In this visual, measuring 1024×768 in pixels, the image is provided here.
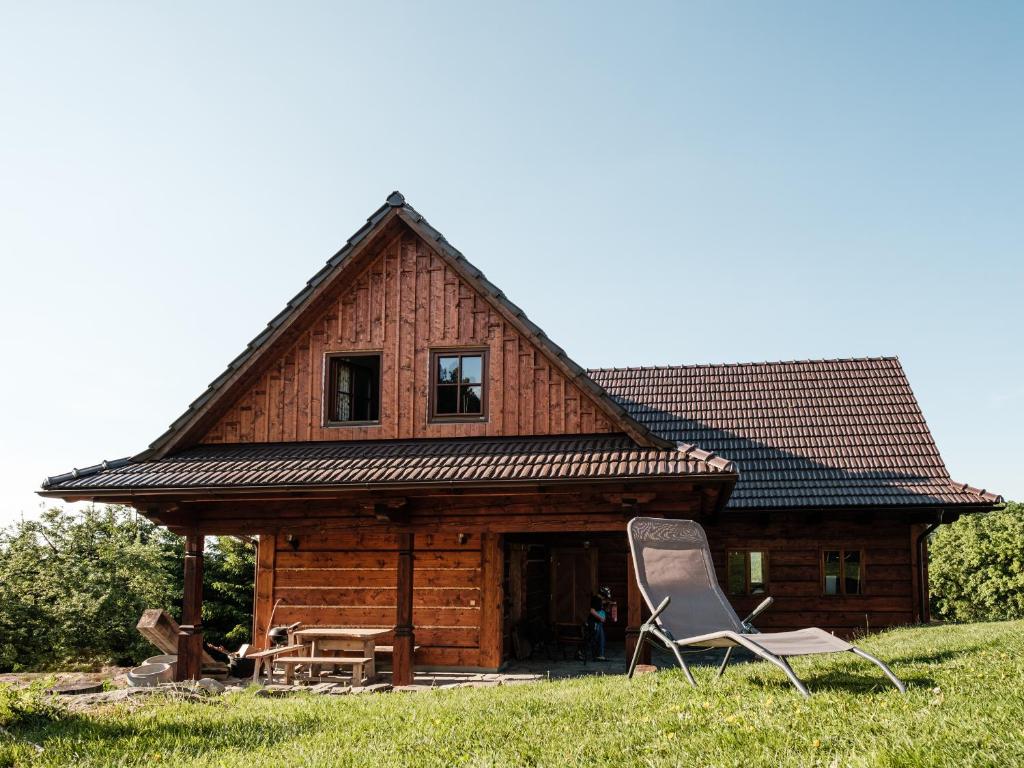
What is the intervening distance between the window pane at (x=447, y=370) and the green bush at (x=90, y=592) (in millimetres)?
A: 11926

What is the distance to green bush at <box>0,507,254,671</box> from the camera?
2167 centimetres

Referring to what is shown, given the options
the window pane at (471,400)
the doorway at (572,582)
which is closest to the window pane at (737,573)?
the doorway at (572,582)

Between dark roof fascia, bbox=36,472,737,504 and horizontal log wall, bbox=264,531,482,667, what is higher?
dark roof fascia, bbox=36,472,737,504

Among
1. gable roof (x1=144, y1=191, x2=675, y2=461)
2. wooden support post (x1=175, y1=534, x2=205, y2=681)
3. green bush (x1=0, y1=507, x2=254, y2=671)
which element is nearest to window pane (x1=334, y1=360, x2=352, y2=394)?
gable roof (x1=144, y1=191, x2=675, y2=461)

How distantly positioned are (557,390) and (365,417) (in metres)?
3.14

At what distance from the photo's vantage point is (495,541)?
46.1 ft

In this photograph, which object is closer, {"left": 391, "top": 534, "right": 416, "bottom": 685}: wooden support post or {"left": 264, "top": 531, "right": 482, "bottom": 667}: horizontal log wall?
{"left": 391, "top": 534, "right": 416, "bottom": 685}: wooden support post

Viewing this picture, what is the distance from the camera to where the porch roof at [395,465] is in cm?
1100

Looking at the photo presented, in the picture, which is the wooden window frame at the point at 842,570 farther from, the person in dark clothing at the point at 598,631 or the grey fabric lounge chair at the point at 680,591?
the grey fabric lounge chair at the point at 680,591

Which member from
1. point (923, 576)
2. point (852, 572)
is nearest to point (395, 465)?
point (852, 572)

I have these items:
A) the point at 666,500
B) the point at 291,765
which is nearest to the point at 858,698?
the point at 291,765

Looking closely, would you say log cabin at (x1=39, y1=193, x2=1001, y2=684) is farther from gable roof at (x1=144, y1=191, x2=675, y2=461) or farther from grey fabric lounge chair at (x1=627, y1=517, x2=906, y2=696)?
grey fabric lounge chair at (x1=627, y1=517, x2=906, y2=696)

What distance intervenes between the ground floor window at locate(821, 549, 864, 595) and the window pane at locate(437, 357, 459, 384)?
762cm

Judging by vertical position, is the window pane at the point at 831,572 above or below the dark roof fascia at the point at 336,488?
below
